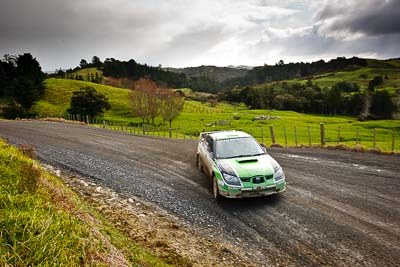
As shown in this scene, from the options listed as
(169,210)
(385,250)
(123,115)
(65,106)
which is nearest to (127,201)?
(169,210)

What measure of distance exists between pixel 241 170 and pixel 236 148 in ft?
5.42

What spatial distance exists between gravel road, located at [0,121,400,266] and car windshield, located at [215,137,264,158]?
1.35m

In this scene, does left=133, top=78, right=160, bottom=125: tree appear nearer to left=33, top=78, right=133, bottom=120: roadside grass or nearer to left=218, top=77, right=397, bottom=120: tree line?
left=33, top=78, right=133, bottom=120: roadside grass

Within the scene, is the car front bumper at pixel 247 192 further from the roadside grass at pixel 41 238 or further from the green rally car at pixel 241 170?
the roadside grass at pixel 41 238

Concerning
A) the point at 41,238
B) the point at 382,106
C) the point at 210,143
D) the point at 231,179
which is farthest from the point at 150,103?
the point at 382,106

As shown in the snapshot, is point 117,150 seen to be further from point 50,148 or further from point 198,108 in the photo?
point 198,108

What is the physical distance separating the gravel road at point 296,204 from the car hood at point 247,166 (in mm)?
904

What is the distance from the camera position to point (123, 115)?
6744cm

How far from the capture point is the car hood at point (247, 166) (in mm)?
8219

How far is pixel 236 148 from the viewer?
9875 mm

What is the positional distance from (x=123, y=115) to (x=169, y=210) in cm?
6246

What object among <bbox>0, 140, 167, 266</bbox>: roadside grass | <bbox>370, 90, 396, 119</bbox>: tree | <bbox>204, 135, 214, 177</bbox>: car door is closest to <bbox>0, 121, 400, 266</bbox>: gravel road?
<bbox>204, 135, 214, 177</bbox>: car door

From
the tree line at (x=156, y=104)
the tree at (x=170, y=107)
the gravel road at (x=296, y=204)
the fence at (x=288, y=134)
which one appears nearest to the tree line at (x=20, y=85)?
the fence at (x=288, y=134)

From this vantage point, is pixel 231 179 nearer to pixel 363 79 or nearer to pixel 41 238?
pixel 41 238
